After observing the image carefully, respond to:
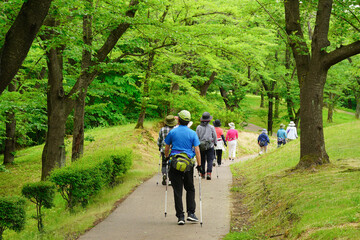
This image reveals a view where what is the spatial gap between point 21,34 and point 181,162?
348cm

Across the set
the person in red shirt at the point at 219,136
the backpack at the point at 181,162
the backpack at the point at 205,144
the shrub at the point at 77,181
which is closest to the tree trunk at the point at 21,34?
the shrub at the point at 77,181

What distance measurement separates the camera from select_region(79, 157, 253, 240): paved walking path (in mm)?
6699

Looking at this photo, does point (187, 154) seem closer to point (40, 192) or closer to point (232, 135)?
point (40, 192)

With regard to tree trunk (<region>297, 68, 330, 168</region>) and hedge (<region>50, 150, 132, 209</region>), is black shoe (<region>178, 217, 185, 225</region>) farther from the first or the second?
tree trunk (<region>297, 68, 330, 168</region>)

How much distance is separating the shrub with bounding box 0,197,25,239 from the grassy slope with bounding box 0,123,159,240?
0.63m

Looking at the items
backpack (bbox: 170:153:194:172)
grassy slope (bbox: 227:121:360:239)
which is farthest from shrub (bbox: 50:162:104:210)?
grassy slope (bbox: 227:121:360:239)

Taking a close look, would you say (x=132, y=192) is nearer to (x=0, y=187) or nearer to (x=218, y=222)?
(x=218, y=222)

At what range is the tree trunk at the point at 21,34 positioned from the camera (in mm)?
5852

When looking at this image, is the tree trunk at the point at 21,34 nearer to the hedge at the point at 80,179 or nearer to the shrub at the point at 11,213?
the shrub at the point at 11,213

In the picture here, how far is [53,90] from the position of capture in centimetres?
1320

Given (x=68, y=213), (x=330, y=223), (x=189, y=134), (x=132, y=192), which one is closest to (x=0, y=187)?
(x=132, y=192)

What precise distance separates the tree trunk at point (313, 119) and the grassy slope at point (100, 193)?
17.1ft

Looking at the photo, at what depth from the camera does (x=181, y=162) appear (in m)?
7.34

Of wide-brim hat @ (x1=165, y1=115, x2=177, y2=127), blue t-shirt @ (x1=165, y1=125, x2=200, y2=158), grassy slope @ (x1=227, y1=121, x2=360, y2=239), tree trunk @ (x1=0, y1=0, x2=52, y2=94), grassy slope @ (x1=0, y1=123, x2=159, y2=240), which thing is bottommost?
grassy slope @ (x1=0, y1=123, x2=159, y2=240)
